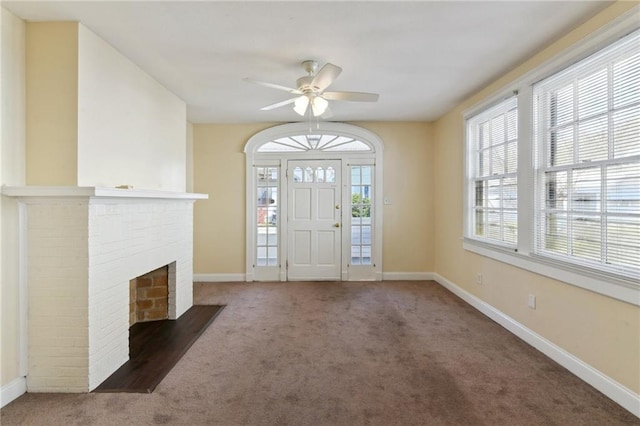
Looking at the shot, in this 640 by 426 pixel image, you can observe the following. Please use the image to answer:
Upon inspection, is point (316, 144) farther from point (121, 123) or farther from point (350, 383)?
point (350, 383)

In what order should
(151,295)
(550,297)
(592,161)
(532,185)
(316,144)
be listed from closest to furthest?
(592,161) → (550,297) → (532,185) → (151,295) → (316,144)

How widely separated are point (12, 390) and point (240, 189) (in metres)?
3.47

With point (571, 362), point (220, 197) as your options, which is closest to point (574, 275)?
point (571, 362)

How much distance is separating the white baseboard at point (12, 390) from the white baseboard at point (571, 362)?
3.89 m

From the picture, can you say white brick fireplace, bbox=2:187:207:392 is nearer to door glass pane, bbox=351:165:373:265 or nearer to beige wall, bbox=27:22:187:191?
beige wall, bbox=27:22:187:191

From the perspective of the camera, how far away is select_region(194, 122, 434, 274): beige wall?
5055mm

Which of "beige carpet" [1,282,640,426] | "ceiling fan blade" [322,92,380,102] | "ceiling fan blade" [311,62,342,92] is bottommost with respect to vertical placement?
"beige carpet" [1,282,640,426]

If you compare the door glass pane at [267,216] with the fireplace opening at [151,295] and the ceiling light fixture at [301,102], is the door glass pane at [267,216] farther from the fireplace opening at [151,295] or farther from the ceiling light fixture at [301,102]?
the ceiling light fixture at [301,102]

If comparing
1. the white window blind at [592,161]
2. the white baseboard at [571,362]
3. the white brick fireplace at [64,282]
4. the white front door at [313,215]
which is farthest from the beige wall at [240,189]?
the white brick fireplace at [64,282]

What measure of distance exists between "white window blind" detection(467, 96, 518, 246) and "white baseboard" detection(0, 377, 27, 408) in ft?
13.7

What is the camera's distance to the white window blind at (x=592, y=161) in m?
2.00

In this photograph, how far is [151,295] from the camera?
345cm

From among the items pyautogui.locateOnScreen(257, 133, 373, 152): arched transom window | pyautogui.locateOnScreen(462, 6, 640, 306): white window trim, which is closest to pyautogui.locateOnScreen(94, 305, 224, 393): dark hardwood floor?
pyautogui.locateOnScreen(257, 133, 373, 152): arched transom window

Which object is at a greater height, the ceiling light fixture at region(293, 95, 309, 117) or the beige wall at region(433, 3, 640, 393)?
the ceiling light fixture at region(293, 95, 309, 117)
